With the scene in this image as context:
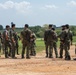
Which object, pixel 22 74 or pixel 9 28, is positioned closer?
pixel 22 74

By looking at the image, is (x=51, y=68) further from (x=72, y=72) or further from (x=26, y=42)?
(x=26, y=42)

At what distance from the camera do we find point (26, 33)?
883 inches

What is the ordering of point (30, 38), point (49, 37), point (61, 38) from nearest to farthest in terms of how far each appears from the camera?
point (61, 38) → point (30, 38) → point (49, 37)

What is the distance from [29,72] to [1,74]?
4.20 ft

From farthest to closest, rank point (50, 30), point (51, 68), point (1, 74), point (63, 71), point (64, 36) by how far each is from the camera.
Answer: point (50, 30) → point (64, 36) → point (51, 68) → point (63, 71) → point (1, 74)

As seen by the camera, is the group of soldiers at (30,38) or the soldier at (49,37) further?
the soldier at (49,37)

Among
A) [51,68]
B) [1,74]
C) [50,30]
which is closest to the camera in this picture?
[1,74]

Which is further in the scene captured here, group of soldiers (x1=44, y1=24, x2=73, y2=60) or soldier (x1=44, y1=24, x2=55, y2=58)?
soldier (x1=44, y1=24, x2=55, y2=58)

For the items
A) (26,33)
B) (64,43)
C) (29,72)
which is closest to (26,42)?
(26,33)

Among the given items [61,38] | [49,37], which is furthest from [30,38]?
[61,38]

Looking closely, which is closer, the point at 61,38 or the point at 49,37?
the point at 61,38

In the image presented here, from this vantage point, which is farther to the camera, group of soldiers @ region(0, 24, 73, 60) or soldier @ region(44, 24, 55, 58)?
soldier @ region(44, 24, 55, 58)

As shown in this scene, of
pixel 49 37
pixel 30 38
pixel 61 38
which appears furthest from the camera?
pixel 49 37

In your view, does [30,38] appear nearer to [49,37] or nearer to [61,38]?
[49,37]
